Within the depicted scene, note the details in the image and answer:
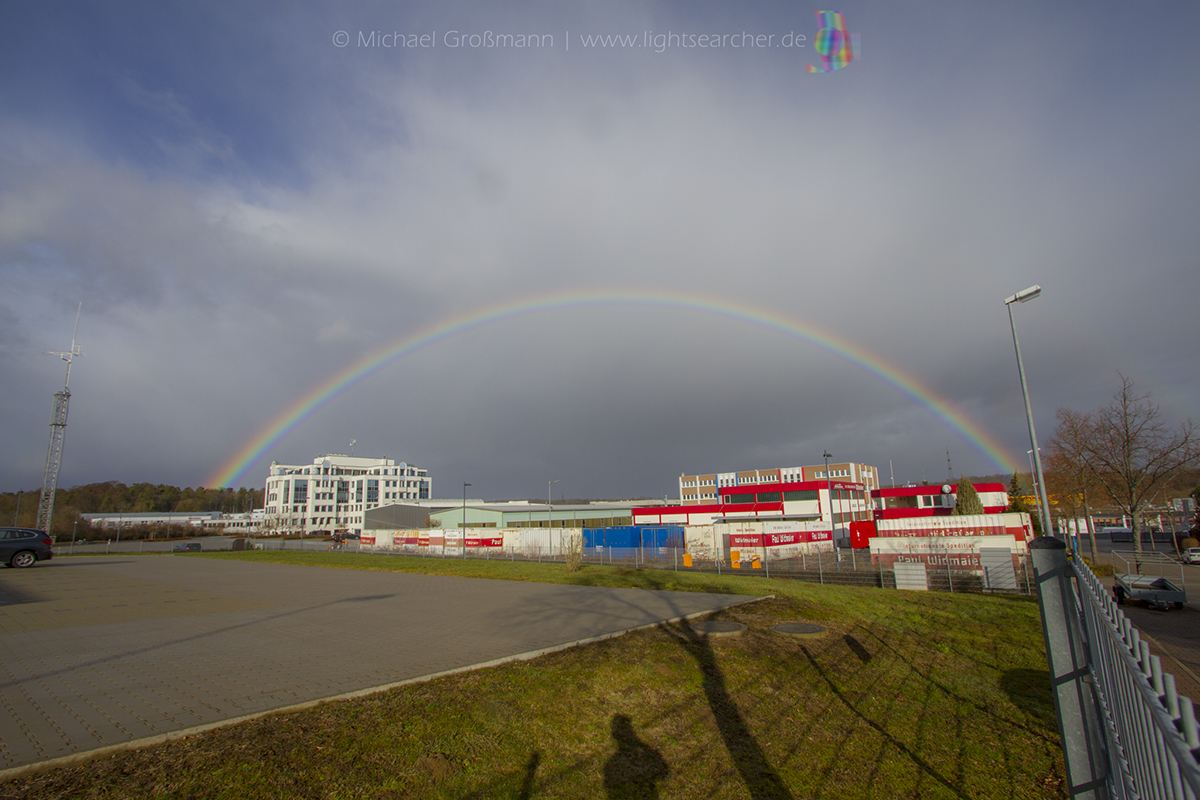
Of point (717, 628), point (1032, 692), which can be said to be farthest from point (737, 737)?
point (717, 628)

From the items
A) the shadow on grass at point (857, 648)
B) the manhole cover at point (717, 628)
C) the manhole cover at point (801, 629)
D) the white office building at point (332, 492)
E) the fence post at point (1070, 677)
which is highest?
the white office building at point (332, 492)

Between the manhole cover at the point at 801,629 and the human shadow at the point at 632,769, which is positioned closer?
the human shadow at the point at 632,769

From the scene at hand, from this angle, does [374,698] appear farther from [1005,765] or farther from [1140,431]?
[1140,431]

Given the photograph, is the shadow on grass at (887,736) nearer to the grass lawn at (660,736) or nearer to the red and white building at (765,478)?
the grass lawn at (660,736)

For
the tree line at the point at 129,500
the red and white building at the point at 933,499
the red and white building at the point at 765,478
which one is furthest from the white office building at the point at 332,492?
the red and white building at the point at 933,499

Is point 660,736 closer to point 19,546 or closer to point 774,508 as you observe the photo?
point 19,546

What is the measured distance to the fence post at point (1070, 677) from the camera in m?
3.14

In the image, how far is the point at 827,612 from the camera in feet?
45.4

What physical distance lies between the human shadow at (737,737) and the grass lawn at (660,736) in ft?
0.09

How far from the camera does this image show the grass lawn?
216 inches

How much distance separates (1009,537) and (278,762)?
3210cm

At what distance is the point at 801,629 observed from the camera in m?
11.9

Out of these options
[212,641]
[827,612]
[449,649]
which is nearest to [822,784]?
[449,649]

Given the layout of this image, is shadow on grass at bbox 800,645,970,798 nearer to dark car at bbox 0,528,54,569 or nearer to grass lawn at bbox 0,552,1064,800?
grass lawn at bbox 0,552,1064,800
